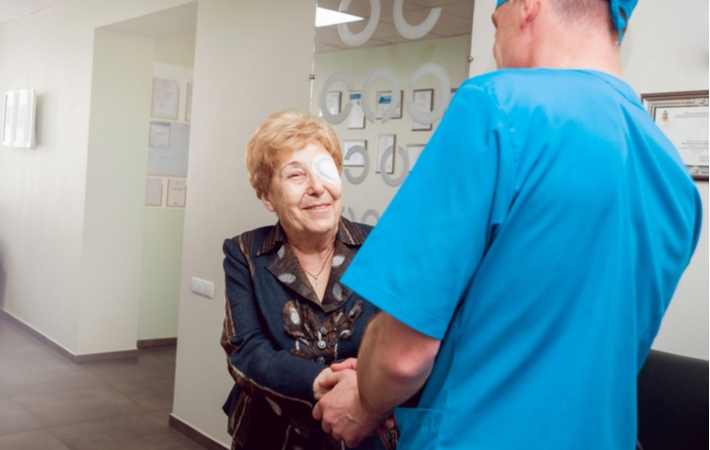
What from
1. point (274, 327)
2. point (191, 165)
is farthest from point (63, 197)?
point (274, 327)

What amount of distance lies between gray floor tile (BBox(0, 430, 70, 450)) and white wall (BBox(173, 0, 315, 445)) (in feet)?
2.30

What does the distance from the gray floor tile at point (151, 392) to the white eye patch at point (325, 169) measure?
10.8 feet

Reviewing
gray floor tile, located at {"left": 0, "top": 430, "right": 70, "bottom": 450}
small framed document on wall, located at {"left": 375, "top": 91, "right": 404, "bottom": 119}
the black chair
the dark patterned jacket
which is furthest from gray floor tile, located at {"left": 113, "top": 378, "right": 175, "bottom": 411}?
the black chair

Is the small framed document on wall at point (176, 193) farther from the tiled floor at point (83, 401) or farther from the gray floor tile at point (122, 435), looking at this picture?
the gray floor tile at point (122, 435)

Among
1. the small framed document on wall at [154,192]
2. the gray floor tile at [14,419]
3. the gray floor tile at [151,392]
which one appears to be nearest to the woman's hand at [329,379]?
the gray floor tile at [14,419]

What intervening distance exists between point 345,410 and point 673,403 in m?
1.04

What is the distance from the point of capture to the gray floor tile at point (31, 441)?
12.1 ft

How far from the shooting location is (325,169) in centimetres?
169

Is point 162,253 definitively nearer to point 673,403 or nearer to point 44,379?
point 44,379

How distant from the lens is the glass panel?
254 centimetres

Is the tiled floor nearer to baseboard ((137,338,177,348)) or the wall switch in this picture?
baseboard ((137,338,177,348))

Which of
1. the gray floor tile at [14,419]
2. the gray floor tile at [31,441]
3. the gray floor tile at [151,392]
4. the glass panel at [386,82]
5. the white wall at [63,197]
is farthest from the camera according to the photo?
the white wall at [63,197]

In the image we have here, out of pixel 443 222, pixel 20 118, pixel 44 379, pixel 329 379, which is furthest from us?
pixel 20 118

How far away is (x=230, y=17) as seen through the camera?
12.5 ft
